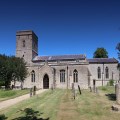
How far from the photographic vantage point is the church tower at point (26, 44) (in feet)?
185

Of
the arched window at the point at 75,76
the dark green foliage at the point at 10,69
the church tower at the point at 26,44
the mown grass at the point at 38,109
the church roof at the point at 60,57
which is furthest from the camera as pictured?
the church tower at the point at 26,44

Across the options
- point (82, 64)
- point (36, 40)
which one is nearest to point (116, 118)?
point (82, 64)

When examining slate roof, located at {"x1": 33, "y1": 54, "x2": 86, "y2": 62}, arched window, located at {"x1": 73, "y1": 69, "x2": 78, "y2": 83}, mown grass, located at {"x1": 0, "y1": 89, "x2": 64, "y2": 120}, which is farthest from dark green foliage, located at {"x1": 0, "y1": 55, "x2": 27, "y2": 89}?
mown grass, located at {"x1": 0, "y1": 89, "x2": 64, "y2": 120}

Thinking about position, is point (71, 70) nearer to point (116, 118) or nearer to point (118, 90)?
point (118, 90)

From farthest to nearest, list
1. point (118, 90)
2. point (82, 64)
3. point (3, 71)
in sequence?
point (82, 64)
point (3, 71)
point (118, 90)

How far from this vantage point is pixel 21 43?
57594 mm

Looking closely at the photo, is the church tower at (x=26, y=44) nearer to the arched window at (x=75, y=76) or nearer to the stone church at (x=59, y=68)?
the stone church at (x=59, y=68)

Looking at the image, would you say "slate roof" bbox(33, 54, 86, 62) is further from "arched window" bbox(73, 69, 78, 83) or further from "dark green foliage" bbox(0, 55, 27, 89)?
"dark green foliage" bbox(0, 55, 27, 89)

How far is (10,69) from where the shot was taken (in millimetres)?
37750

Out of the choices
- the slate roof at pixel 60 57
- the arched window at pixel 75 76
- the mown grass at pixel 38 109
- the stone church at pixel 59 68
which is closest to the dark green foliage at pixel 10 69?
the stone church at pixel 59 68

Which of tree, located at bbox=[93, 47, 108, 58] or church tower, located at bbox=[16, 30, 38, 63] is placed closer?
church tower, located at bbox=[16, 30, 38, 63]

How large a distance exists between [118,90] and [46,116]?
5523 millimetres

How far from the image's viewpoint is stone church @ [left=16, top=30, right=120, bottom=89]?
44875 millimetres

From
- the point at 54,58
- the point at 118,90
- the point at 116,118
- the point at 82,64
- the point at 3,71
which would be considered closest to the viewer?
the point at 116,118
